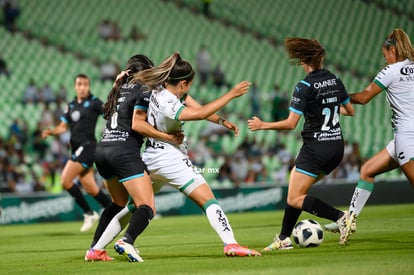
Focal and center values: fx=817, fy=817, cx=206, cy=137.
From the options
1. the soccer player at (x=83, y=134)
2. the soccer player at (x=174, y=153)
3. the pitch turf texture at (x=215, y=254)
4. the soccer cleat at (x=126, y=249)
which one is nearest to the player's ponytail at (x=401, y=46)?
the pitch turf texture at (x=215, y=254)

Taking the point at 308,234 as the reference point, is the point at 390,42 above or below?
above

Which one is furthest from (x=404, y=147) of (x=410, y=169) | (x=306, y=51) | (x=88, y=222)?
(x=88, y=222)

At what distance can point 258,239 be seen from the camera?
36.3 feet

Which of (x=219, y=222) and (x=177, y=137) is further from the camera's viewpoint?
(x=177, y=137)

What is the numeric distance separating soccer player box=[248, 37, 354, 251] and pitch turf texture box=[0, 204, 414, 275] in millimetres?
409

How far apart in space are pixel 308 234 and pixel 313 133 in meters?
1.15

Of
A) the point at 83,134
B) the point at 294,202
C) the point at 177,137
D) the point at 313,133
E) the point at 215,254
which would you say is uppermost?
the point at 313,133

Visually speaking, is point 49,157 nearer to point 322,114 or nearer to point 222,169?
point 222,169

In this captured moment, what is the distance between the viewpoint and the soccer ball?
927 centimetres

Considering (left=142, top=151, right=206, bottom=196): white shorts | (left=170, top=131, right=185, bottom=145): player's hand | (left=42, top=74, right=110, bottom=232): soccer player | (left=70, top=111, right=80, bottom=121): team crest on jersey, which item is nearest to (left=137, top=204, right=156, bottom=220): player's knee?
(left=142, top=151, right=206, bottom=196): white shorts

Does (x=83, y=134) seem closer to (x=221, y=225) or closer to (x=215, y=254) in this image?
(x=215, y=254)

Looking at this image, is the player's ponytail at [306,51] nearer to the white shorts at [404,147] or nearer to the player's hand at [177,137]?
the white shorts at [404,147]

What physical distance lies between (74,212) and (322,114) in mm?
11154

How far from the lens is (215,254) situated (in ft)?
29.7
